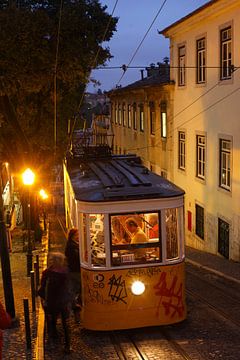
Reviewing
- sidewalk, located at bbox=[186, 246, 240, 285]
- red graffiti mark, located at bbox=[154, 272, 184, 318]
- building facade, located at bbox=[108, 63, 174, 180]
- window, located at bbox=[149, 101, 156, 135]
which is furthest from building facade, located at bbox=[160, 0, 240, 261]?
red graffiti mark, located at bbox=[154, 272, 184, 318]

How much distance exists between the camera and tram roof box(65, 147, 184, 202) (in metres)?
8.62

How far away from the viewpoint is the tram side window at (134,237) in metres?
8.58

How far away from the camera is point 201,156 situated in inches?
824

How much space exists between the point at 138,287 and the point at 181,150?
615 inches

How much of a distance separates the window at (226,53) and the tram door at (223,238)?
15.8 ft

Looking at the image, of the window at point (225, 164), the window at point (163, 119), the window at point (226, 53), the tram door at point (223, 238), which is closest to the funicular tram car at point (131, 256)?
the window at point (225, 164)

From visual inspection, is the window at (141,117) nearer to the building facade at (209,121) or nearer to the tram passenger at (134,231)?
the building facade at (209,121)

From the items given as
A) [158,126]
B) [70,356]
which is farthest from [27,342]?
[158,126]

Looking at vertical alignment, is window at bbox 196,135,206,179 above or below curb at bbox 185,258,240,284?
above

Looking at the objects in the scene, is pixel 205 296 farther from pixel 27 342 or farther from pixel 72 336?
pixel 27 342

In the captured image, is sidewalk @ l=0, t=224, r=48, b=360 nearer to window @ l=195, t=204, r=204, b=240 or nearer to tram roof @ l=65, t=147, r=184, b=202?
tram roof @ l=65, t=147, r=184, b=202

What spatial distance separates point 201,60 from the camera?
20344 millimetres

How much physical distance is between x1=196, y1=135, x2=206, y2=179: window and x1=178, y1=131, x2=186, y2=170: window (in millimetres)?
2054

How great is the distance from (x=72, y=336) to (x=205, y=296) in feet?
11.6
